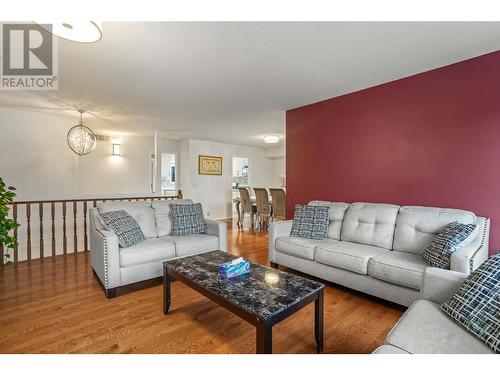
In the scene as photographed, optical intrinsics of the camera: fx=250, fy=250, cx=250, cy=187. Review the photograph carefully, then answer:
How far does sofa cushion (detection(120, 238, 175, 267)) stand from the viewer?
2.48 meters

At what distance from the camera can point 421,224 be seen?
240cm

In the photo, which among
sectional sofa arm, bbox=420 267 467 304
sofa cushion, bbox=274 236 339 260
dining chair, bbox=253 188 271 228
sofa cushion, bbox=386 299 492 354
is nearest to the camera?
sofa cushion, bbox=386 299 492 354

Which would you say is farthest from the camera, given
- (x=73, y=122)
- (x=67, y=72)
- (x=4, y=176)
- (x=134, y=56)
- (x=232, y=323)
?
(x=73, y=122)

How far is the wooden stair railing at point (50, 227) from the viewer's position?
351 cm

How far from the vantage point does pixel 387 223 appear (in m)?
2.63

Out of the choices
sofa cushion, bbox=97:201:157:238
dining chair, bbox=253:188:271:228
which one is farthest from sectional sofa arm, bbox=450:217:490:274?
dining chair, bbox=253:188:271:228

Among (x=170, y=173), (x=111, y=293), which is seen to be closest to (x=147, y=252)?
(x=111, y=293)

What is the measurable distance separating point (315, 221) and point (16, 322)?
2894mm

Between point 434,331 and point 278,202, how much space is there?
406 cm

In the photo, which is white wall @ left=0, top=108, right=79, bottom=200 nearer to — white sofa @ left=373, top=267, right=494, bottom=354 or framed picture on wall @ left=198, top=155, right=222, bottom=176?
framed picture on wall @ left=198, top=155, right=222, bottom=176

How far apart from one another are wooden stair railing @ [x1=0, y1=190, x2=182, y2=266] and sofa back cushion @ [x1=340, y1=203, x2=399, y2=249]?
383 cm
